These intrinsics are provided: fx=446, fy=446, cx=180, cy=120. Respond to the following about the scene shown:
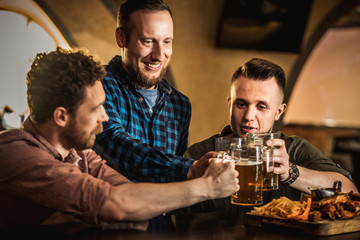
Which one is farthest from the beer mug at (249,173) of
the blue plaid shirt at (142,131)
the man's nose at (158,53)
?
the man's nose at (158,53)

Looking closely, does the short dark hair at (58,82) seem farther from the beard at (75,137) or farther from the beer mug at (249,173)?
the beer mug at (249,173)

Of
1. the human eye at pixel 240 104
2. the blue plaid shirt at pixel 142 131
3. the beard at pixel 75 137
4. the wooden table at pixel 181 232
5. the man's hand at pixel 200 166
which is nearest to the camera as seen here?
the wooden table at pixel 181 232

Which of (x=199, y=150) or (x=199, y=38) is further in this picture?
(x=199, y=38)

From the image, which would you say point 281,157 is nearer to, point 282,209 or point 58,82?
point 282,209

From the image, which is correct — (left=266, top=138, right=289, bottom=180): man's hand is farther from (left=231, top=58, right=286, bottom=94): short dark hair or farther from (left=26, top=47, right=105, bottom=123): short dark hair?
(left=26, top=47, right=105, bottom=123): short dark hair

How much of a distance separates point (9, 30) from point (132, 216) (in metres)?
2.46

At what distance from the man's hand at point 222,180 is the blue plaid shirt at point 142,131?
31 centimetres

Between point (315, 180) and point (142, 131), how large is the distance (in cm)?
91

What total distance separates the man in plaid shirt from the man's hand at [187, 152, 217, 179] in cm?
10

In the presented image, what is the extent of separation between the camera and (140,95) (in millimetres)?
2348

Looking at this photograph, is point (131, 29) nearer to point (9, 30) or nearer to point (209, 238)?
point (209, 238)

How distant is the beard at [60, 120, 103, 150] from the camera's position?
1741 millimetres

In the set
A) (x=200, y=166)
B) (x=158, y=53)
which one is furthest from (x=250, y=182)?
(x=158, y=53)

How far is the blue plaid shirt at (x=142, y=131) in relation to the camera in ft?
6.58
